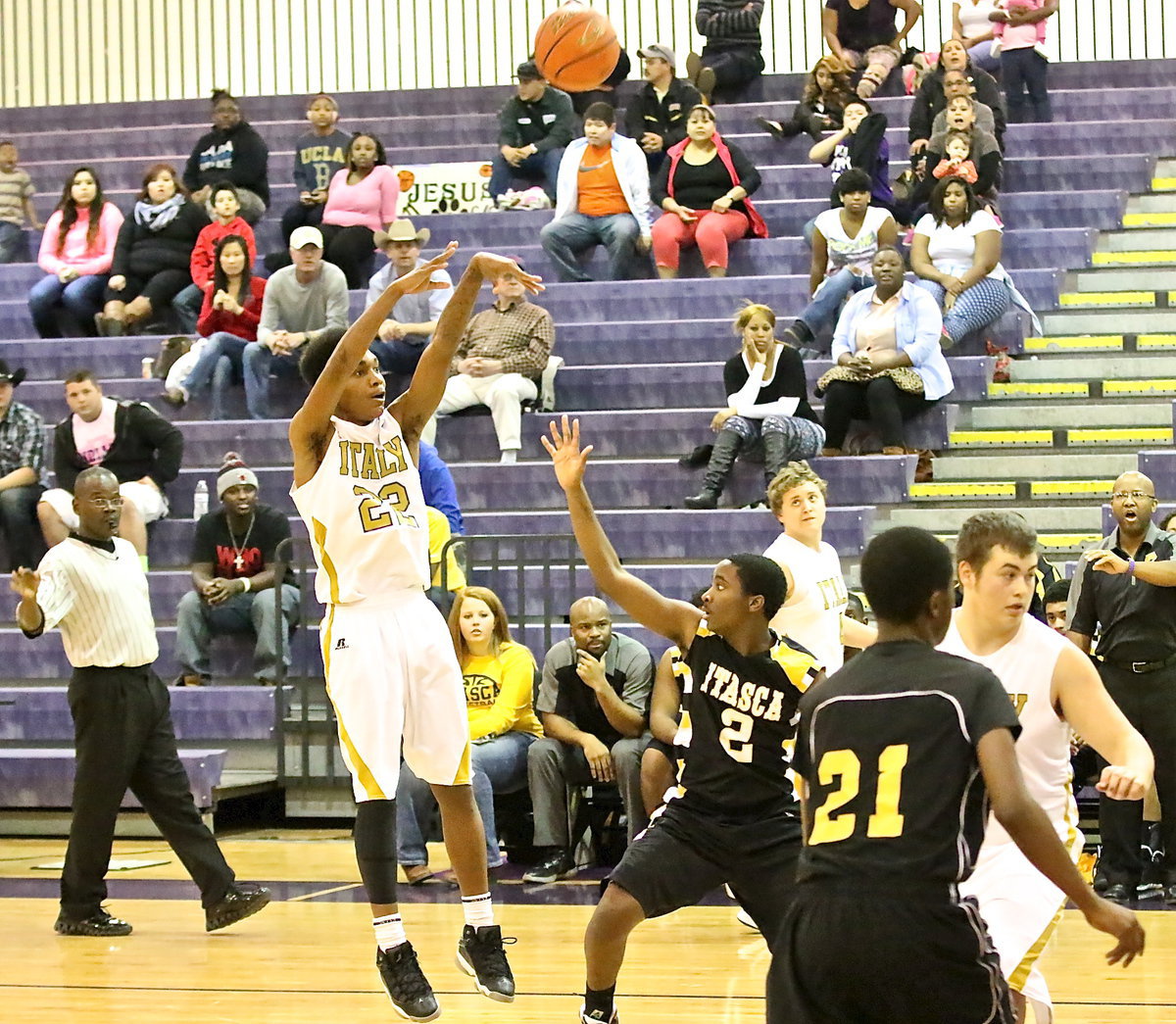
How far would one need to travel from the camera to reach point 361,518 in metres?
5.39

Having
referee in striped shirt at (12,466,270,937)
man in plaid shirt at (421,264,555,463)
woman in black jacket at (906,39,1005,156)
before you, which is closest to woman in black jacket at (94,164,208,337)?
man in plaid shirt at (421,264,555,463)

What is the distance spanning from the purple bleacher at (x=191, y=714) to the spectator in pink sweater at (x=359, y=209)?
13.5 feet

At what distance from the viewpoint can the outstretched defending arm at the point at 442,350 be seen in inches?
215

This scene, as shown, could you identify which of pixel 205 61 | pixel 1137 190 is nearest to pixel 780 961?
pixel 1137 190

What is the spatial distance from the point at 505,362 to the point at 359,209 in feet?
7.94

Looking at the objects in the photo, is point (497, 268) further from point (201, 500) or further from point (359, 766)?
point (201, 500)

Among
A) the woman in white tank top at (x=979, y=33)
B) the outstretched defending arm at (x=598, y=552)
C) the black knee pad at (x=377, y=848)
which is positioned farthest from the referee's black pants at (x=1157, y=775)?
the woman in white tank top at (x=979, y=33)

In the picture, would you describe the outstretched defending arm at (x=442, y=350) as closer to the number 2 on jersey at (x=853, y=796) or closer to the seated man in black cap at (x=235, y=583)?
the number 2 on jersey at (x=853, y=796)

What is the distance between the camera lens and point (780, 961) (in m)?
3.49

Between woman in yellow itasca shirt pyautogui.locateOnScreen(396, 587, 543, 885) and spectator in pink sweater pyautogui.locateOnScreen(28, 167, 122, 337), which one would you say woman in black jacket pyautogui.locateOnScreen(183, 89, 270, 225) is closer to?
spectator in pink sweater pyautogui.locateOnScreen(28, 167, 122, 337)

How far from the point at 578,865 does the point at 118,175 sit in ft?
31.4

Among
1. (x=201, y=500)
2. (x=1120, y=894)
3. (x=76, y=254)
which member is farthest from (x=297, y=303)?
(x=1120, y=894)

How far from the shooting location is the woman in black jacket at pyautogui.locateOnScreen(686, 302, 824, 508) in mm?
10914

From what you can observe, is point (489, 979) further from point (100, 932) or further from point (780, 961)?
point (100, 932)
